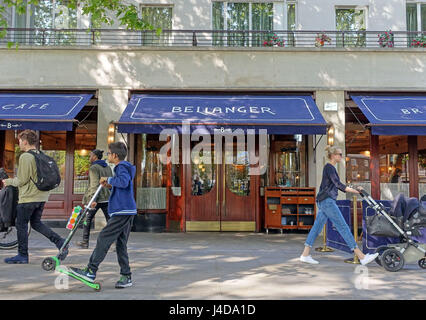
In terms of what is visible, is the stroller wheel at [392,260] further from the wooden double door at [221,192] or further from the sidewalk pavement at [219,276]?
the wooden double door at [221,192]

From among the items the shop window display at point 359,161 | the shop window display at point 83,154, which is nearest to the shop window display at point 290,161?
the shop window display at point 359,161

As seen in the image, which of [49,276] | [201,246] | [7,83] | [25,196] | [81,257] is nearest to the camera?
[49,276]

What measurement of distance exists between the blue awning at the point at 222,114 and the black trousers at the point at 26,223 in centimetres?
312

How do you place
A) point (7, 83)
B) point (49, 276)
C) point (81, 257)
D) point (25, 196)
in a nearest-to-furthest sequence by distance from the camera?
point (49, 276)
point (25, 196)
point (81, 257)
point (7, 83)

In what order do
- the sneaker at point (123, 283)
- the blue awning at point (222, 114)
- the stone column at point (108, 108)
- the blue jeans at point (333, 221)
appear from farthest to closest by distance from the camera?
the stone column at point (108, 108)
the blue awning at point (222, 114)
the blue jeans at point (333, 221)
the sneaker at point (123, 283)

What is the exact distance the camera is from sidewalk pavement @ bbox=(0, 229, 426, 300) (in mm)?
4676

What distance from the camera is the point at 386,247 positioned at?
630 cm

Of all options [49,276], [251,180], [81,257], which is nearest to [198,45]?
[251,180]

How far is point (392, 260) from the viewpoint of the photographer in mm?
6031

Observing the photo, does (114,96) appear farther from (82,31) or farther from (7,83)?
(7,83)

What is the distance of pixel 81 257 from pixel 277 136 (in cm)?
652

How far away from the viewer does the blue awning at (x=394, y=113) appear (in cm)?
902

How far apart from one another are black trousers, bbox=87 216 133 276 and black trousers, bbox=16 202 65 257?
5.66ft

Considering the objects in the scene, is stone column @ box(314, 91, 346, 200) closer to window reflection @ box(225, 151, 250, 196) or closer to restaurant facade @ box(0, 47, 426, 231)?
restaurant facade @ box(0, 47, 426, 231)
